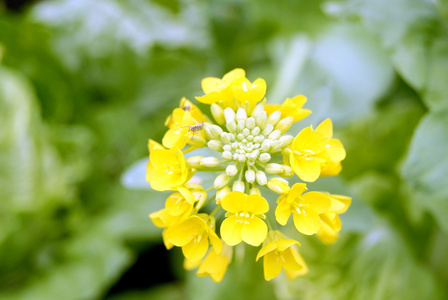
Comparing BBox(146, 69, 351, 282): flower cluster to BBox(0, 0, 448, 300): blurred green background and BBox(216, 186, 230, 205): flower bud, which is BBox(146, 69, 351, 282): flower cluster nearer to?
BBox(216, 186, 230, 205): flower bud

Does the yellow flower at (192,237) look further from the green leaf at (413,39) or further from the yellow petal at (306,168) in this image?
the green leaf at (413,39)

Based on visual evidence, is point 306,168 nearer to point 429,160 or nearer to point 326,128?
point 326,128

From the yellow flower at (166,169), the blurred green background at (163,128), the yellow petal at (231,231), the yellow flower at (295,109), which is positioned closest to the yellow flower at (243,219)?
the yellow petal at (231,231)

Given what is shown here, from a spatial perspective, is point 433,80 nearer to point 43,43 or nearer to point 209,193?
point 209,193

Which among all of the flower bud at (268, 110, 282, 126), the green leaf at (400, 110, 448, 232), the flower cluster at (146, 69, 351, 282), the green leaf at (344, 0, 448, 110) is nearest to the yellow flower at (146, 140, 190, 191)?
the flower cluster at (146, 69, 351, 282)

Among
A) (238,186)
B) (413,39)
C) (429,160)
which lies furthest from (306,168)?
(413,39)

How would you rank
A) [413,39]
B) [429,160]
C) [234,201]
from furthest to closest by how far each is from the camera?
[413,39] → [429,160] → [234,201]
